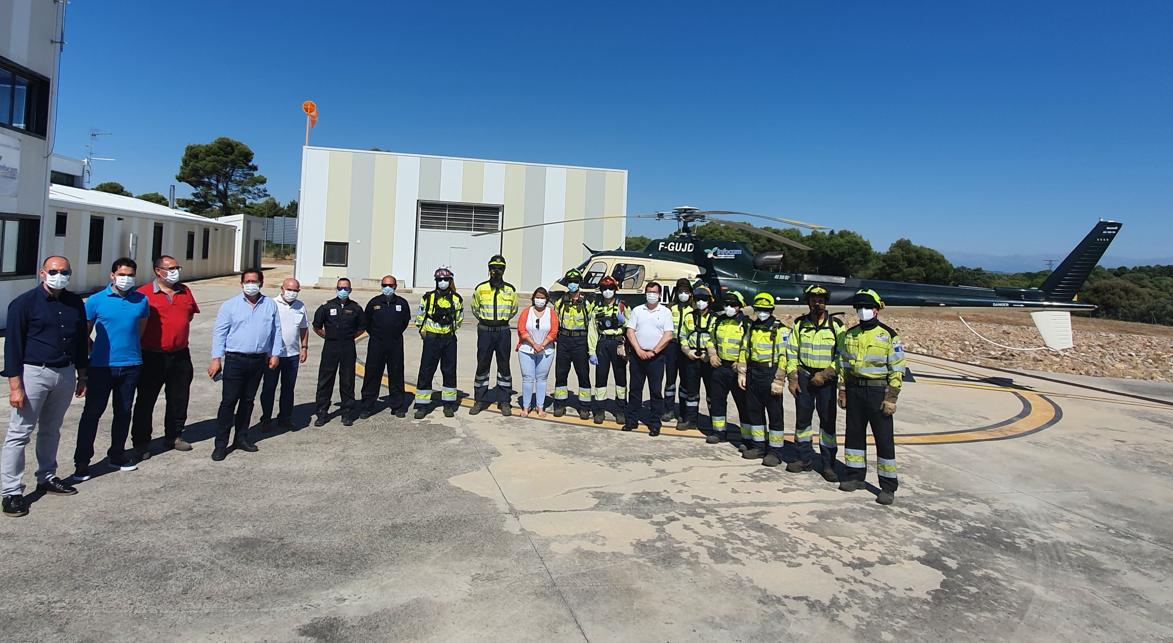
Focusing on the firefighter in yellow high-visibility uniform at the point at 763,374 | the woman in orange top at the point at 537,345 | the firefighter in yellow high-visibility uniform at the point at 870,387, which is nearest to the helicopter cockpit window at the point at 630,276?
the woman in orange top at the point at 537,345

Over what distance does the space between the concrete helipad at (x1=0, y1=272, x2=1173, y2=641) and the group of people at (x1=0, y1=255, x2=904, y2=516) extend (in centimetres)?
34

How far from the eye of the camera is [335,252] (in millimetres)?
29547

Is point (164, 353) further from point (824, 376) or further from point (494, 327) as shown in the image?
point (824, 376)

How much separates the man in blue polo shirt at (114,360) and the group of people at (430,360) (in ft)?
0.04

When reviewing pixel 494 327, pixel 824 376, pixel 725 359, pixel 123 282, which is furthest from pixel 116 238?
pixel 824 376

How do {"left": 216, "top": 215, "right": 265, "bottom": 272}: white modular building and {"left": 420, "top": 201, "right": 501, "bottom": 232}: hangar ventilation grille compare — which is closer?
{"left": 420, "top": 201, "right": 501, "bottom": 232}: hangar ventilation grille

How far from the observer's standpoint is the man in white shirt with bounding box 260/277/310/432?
6.46 metres

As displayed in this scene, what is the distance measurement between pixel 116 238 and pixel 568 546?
80.3 feet

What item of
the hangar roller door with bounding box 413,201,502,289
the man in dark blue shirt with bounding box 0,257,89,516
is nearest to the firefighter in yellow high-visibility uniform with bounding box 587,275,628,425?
the man in dark blue shirt with bounding box 0,257,89,516

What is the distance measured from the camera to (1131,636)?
347 cm

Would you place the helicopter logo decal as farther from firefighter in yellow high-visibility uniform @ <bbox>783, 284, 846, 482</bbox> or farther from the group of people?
firefighter in yellow high-visibility uniform @ <bbox>783, 284, 846, 482</bbox>

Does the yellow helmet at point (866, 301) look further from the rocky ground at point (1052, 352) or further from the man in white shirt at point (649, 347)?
the rocky ground at point (1052, 352)

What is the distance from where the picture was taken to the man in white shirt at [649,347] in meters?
7.31

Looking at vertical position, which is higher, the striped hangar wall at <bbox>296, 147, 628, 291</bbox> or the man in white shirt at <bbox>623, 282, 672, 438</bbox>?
the striped hangar wall at <bbox>296, 147, 628, 291</bbox>
